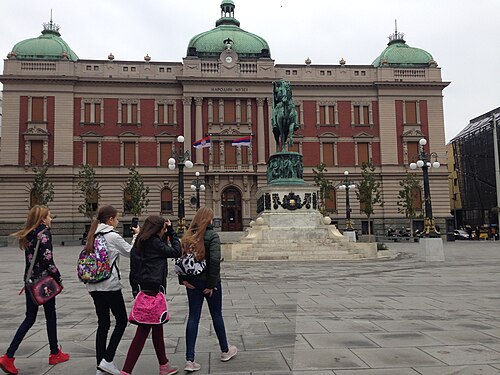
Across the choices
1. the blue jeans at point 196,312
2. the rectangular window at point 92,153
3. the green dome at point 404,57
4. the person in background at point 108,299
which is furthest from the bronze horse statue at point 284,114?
the green dome at point 404,57

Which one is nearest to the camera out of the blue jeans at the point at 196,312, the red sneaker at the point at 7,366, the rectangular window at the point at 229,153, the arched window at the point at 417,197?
the red sneaker at the point at 7,366

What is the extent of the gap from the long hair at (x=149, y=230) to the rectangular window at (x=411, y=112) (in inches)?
2021

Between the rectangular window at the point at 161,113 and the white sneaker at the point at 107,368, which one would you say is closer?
the white sneaker at the point at 107,368

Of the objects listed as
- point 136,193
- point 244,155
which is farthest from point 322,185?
point 136,193

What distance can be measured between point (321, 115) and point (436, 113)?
12.6m

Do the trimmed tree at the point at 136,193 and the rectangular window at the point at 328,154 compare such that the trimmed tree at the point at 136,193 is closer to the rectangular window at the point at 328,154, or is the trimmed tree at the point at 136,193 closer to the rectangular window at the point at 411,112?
the rectangular window at the point at 328,154

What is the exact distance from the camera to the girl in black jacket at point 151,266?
16.8 feet

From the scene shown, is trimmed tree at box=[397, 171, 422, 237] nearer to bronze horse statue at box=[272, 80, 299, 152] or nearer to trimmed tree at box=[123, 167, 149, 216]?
bronze horse statue at box=[272, 80, 299, 152]

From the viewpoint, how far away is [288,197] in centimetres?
2503

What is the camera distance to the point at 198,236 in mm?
5559

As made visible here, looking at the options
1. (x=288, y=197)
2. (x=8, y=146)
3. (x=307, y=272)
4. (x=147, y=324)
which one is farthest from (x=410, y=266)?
(x=8, y=146)

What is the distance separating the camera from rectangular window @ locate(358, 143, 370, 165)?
52.6 metres

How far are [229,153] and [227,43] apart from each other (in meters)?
11.9

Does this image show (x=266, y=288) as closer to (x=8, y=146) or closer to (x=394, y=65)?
(x=8, y=146)
